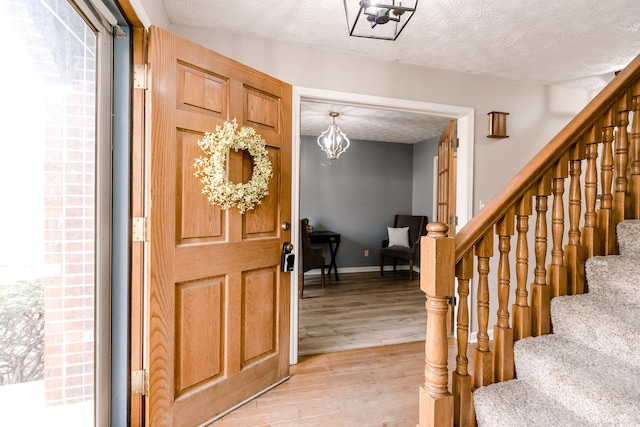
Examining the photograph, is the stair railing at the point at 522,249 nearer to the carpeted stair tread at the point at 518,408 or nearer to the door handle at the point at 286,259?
the carpeted stair tread at the point at 518,408

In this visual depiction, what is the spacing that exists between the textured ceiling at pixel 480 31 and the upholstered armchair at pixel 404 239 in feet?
10.1

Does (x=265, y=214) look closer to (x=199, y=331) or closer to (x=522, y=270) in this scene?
(x=199, y=331)

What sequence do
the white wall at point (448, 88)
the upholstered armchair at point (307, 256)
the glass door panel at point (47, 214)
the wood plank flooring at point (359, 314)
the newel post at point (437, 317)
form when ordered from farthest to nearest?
1. the upholstered armchair at point (307, 256)
2. the wood plank flooring at point (359, 314)
3. the white wall at point (448, 88)
4. the newel post at point (437, 317)
5. the glass door panel at point (47, 214)

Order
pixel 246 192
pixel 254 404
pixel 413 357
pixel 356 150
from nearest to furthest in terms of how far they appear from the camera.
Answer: pixel 246 192 → pixel 254 404 → pixel 413 357 → pixel 356 150

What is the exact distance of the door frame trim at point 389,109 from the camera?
2.40 metres

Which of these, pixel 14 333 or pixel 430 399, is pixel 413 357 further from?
pixel 14 333

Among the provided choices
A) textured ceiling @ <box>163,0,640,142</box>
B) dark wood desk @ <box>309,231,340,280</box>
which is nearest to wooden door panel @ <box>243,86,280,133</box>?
textured ceiling @ <box>163,0,640,142</box>

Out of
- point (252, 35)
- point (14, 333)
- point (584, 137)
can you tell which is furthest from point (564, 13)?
point (14, 333)

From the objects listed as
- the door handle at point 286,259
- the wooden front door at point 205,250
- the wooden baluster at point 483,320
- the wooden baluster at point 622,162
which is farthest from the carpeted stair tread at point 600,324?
the wooden front door at point 205,250

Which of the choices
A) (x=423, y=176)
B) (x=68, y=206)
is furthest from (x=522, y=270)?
(x=423, y=176)

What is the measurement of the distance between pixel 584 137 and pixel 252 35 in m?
2.14

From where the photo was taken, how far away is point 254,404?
2.00 m

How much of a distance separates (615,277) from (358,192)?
185 inches

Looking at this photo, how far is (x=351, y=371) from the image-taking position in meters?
2.41
